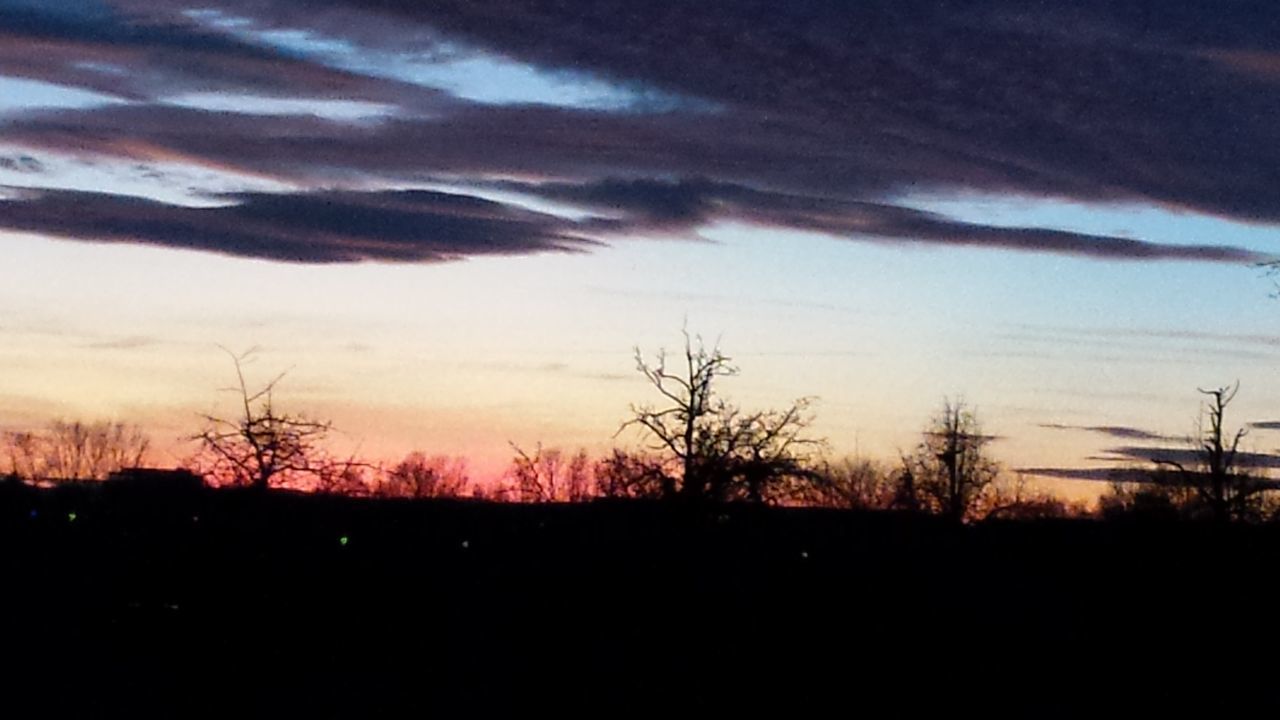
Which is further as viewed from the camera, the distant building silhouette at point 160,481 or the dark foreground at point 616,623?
the distant building silhouette at point 160,481

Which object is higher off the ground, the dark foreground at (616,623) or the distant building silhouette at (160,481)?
the distant building silhouette at (160,481)

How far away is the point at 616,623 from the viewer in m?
27.6

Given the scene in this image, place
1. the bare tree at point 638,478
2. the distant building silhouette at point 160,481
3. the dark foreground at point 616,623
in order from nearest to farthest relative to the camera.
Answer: the dark foreground at point 616,623 < the distant building silhouette at point 160,481 < the bare tree at point 638,478

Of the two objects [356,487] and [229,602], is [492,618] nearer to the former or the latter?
[356,487]

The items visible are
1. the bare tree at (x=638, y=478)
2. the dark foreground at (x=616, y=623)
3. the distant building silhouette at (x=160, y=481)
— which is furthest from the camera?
the bare tree at (x=638, y=478)

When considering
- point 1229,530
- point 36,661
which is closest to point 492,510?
point 1229,530

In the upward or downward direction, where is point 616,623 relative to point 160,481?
downward

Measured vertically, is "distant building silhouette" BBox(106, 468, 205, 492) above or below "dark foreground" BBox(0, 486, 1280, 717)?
above

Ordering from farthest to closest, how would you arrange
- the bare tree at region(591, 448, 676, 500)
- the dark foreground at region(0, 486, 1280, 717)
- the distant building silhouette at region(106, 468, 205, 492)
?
the bare tree at region(591, 448, 676, 500)
the distant building silhouette at region(106, 468, 205, 492)
the dark foreground at region(0, 486, 1280, 717)

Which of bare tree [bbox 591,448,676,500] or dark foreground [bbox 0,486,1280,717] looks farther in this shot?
bare tree [bbox 591,448,676,500]

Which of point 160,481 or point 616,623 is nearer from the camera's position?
point 616,623

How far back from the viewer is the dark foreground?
70.7 ft

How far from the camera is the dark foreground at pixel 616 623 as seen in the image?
2155 centimetres

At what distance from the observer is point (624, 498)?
53.4m
